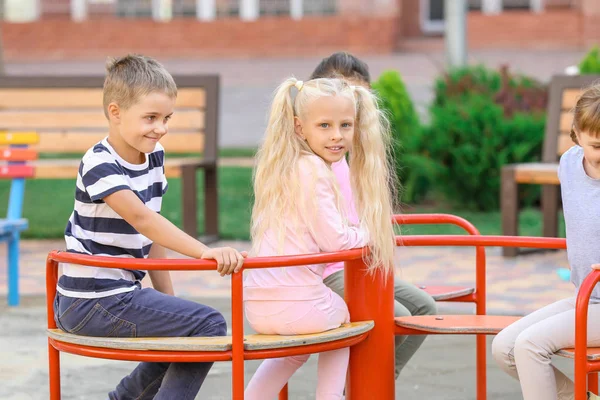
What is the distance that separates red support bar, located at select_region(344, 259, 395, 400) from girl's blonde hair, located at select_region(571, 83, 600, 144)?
760 millimetres

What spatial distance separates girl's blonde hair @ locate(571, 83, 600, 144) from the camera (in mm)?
3275

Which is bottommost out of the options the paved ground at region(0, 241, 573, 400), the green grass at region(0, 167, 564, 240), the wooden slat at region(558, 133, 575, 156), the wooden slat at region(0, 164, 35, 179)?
the paved ground at region(0, 241, 573, 400)

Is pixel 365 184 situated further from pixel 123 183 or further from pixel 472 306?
pixel 472 306

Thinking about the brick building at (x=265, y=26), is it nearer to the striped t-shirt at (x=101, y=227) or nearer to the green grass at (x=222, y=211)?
the green grass at (x=222, y=211)

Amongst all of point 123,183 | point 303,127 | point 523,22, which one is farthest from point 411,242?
point 523,22

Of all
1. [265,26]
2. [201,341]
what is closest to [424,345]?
[201,341]

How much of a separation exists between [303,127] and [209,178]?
15.6 ft

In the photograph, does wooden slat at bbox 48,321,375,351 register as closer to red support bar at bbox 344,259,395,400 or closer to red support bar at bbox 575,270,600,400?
red support bar at bbox 344,259,395,400

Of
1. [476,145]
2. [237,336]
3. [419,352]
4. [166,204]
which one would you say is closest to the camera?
[237,336]

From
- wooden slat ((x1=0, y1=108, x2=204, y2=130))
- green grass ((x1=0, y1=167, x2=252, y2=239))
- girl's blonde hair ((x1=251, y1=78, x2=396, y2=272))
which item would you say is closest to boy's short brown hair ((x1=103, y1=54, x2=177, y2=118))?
girl's blonde hair ((x1=251, y1=78, x2=396, y2=272))

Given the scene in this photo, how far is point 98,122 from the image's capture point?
8.41 metres

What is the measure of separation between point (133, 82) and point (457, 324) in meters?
1.28

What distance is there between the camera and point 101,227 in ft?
10.7

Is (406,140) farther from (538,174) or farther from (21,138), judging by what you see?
(21,138)
